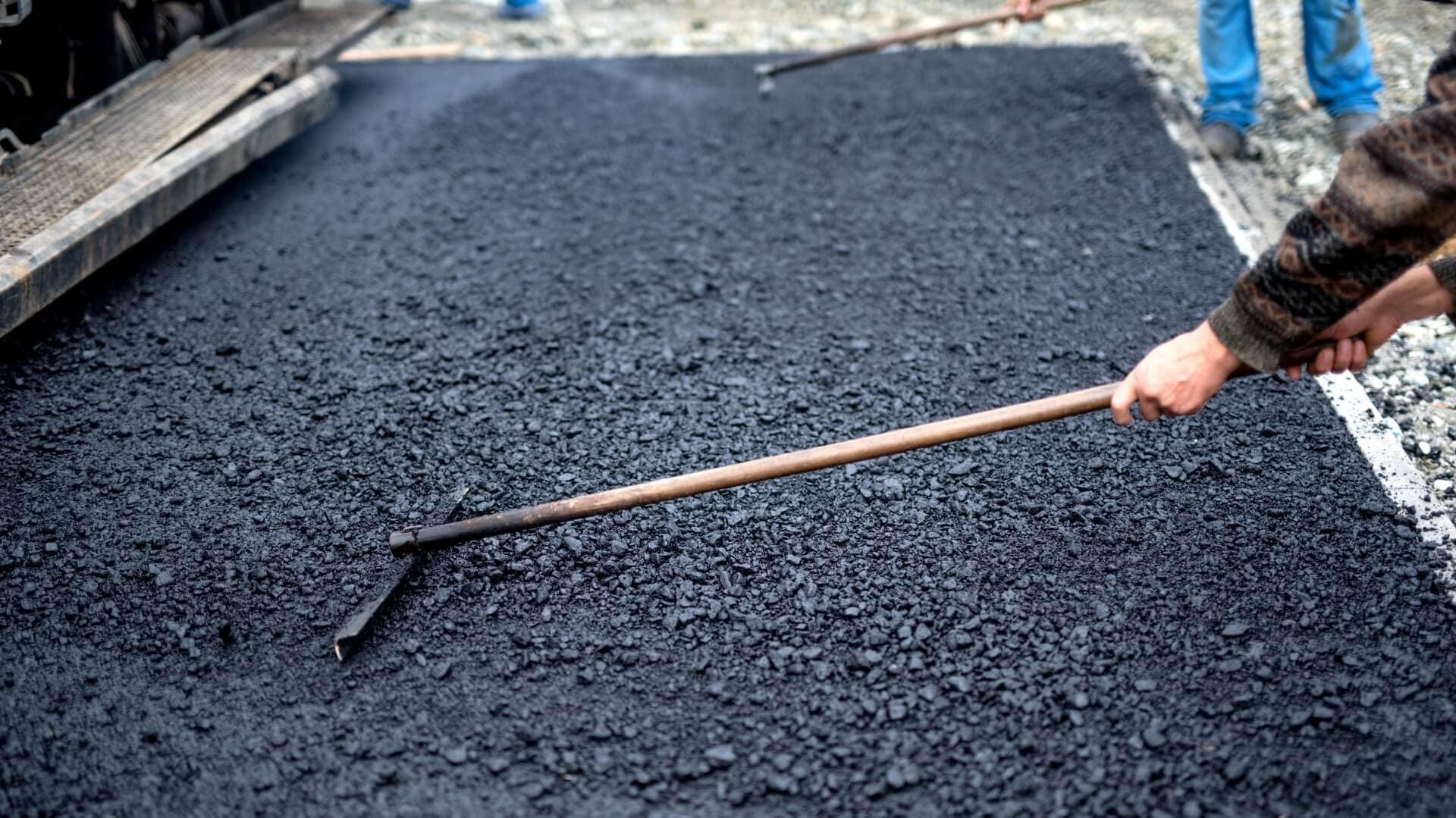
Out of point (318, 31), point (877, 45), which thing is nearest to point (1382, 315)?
point (877, 45)

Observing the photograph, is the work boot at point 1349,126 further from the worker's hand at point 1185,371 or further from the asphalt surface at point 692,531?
the worker's hand at point 1185,371

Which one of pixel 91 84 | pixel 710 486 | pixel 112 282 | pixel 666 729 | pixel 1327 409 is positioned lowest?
pixel 1327 409

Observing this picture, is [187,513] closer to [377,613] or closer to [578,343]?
[377,613]

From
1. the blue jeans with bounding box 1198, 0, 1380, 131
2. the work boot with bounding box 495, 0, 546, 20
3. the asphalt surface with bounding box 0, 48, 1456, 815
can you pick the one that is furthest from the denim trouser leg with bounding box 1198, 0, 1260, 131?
the work boot with bounding box 495, 0, 546, 20

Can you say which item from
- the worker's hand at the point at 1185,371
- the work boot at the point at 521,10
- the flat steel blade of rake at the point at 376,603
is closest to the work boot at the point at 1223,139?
the worker's hand at the point at 1185,371

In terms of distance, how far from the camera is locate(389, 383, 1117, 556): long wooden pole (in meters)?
2.11

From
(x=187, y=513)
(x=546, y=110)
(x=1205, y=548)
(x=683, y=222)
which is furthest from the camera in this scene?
(x=546, y=110)

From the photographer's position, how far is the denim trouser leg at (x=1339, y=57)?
13.8ft

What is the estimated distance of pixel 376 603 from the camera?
2232mm

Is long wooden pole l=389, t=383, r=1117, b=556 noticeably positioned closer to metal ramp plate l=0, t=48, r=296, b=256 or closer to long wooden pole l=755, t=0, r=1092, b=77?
metal ramp plate l=0, t=48, r=296, b=256

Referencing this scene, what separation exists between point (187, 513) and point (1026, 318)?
249 centimetres

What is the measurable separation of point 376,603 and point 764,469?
35.9 inches

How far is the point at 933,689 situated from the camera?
6.68ft

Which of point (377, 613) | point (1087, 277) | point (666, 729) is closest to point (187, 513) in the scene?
point (377, 613)
